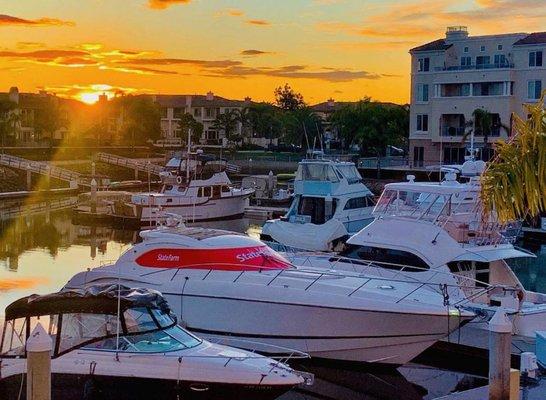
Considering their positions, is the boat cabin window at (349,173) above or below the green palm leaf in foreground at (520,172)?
below

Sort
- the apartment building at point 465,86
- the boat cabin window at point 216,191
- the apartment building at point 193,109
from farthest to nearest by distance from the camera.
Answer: the apartment building at point 193,109
the apartment building at point 465,86
the boat cabin window at point 216,191

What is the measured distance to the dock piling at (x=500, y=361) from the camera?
12.5 meters

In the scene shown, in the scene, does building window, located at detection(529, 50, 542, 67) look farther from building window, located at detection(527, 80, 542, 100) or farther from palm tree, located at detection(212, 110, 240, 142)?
palm tree, located at detection(212, 110, 240, 142)

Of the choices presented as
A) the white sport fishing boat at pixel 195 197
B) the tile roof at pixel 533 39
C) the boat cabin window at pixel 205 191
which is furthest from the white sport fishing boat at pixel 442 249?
the tile roof at pixel 533 39

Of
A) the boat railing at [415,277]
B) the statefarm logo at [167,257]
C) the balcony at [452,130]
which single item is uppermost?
the balcony at [452,130]

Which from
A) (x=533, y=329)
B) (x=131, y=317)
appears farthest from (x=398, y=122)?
(x=131, y=317)

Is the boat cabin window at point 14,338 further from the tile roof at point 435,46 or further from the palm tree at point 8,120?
the palm tree at point 8,120

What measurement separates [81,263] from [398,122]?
2116 inches

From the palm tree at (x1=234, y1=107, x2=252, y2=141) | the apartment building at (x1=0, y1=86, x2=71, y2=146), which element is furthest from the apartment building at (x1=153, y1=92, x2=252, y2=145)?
the apartment building at (x1=0, y1=86, x2=71, y2=146)

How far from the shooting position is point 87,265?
108 feet

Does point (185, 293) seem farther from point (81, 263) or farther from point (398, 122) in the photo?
point (398, 122)

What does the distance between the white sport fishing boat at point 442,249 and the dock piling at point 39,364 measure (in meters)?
10.6

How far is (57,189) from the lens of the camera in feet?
203

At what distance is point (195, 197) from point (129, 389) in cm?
3430
